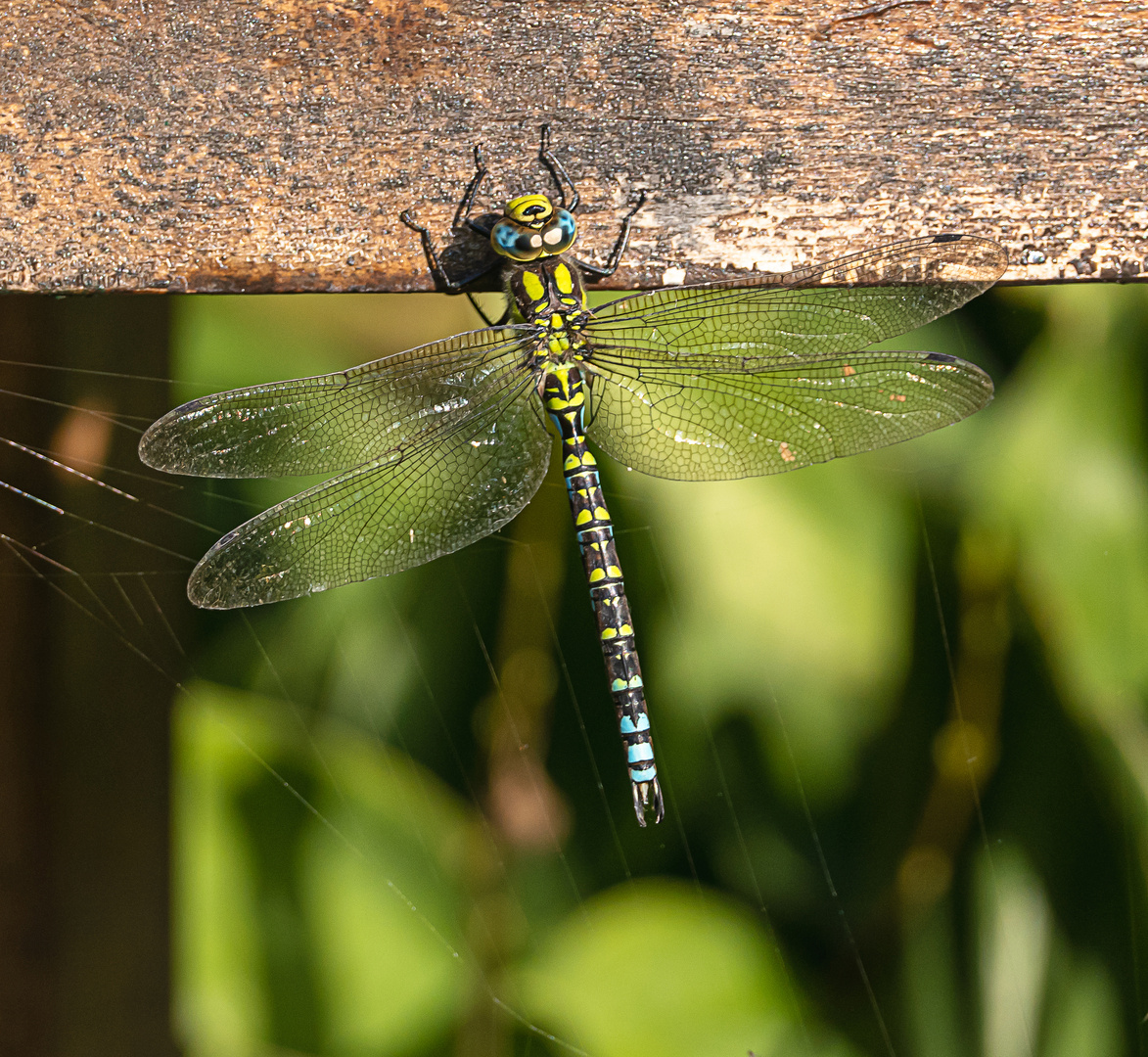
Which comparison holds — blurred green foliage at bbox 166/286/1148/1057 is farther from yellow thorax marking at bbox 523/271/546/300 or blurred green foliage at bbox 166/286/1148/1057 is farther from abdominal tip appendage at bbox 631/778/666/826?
yellow thorax marking at bbox 523/271/546/300

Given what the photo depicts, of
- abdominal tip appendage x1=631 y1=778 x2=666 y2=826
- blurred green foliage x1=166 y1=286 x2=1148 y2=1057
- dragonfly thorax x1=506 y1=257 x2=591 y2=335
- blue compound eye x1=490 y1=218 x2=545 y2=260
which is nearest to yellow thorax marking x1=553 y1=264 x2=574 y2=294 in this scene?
dragonfly thorax x1=506 y1=257 x2=591 y2=335

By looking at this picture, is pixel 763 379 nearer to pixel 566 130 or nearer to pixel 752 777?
pixel 566 130

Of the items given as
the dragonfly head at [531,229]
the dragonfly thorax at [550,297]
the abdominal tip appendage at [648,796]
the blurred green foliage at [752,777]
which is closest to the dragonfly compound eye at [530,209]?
the dragonfly head at [531,229]

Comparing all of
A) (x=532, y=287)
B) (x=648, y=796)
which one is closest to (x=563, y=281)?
(x=532, y=287)

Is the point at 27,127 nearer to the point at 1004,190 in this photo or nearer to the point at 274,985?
the point at 1004,190

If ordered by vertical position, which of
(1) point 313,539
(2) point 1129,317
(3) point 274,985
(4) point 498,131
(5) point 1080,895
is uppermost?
(4) point 498,131

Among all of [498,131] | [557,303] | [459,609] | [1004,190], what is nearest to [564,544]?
[459,609]

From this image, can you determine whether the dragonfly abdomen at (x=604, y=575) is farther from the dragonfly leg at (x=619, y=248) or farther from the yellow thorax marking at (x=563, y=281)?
the dragonfly leg at (x=619, y=248)
